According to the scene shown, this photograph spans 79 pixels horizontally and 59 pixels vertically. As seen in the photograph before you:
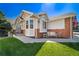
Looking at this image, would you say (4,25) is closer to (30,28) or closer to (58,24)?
(30,28)

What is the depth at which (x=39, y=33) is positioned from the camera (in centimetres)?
379

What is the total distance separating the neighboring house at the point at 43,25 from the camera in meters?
3.77

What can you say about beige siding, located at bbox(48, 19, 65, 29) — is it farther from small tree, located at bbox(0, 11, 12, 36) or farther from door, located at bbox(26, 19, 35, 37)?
small tree, located at bbox(0, 11, 12, 36)

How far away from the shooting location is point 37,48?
376 cm

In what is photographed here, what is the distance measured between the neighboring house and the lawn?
11 cm

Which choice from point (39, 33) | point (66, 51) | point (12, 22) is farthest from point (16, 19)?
point (66, 51)

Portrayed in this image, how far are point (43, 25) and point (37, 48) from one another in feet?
0.84

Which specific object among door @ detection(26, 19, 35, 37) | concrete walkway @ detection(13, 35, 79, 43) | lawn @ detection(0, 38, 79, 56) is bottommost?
lawn @ detection(0, 38, 79, 56)

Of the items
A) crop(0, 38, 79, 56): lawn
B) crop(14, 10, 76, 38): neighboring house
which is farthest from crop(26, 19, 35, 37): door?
crop(0, 38, 79, 56): lawn

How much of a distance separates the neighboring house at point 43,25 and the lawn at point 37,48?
0.35 feet

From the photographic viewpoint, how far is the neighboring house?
3770mm

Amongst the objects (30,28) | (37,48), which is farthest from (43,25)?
(37,48)

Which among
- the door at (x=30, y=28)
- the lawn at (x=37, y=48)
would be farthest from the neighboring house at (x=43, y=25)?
the lawn at (x=37, y=48)

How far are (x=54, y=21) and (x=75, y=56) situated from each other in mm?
435
